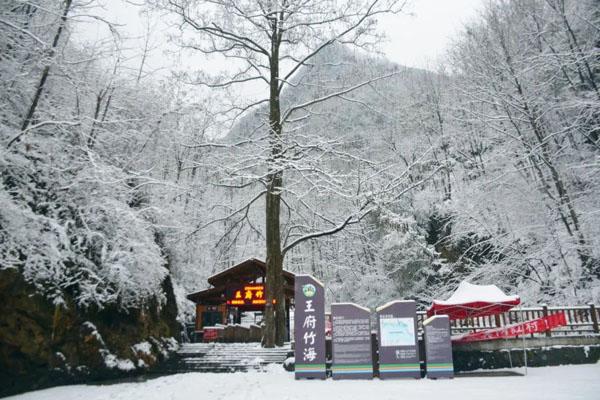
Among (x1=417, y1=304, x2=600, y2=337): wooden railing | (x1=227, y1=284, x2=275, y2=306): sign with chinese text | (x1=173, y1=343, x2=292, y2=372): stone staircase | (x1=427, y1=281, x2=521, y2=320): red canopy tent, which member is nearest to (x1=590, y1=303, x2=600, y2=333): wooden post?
(x1=417, y1=304, x2=600, y2=337): wooden railing

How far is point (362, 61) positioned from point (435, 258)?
13.8 metres

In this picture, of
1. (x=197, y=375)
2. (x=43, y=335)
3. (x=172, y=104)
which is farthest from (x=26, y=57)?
(x=172, y=104)

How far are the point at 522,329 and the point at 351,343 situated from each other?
15.9ft

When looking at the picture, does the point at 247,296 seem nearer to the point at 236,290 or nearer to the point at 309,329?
the point at 236,290

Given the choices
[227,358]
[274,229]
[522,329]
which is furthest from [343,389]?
[274,229]

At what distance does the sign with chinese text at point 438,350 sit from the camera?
9406 mm

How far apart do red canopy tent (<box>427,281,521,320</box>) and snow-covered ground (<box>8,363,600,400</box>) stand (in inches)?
71.0

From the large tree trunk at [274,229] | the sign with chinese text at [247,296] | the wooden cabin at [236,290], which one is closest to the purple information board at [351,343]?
the large tree trunk at [274,229]

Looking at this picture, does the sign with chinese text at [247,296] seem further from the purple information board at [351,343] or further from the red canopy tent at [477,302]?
the red canopy tent at [477,302]

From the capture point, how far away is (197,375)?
425 inches

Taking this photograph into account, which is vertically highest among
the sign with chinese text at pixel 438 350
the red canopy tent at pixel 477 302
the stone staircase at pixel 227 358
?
the red canopy tent at pixel 477 302

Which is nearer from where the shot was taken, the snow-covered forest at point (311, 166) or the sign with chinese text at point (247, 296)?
the snow-covered forest at point (311, 166)

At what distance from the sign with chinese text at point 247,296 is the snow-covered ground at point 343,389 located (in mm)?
10188

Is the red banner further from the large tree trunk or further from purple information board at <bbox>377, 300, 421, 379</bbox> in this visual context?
the large tree trunk
